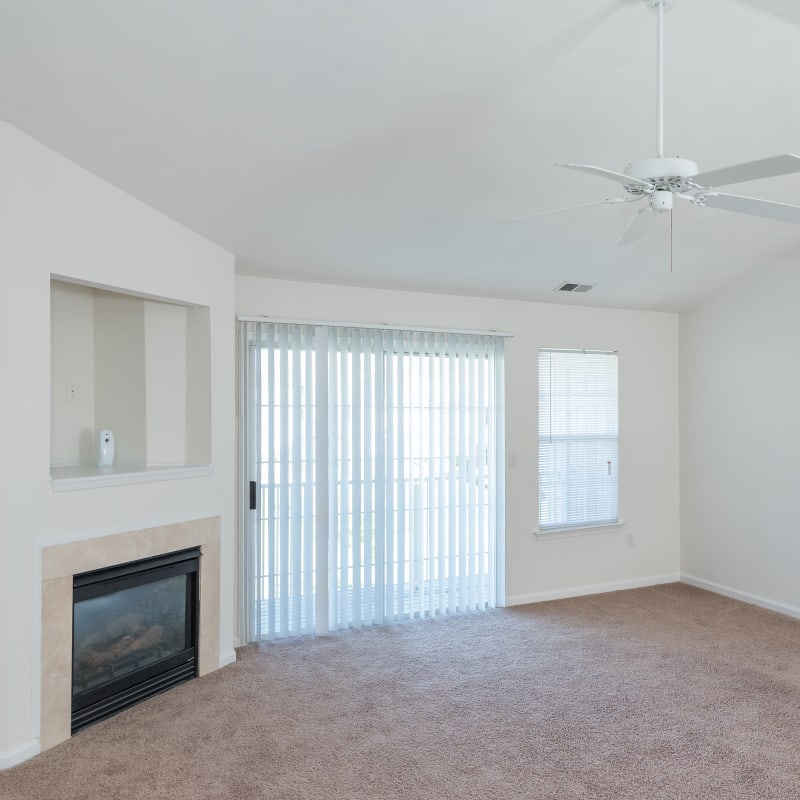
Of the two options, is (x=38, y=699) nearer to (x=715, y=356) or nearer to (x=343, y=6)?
(x=343, y=6)

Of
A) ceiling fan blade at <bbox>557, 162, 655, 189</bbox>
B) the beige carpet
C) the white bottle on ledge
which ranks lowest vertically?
the beige carpet

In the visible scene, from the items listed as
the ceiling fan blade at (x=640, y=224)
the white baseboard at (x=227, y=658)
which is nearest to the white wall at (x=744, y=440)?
the ceiling fan blade at (x=640, y=224)

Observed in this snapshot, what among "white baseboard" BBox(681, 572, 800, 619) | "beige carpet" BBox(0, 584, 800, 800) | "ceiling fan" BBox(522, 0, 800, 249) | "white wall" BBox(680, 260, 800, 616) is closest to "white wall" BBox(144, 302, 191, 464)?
"beige carpet" BBox(0, 584, 800, 800)

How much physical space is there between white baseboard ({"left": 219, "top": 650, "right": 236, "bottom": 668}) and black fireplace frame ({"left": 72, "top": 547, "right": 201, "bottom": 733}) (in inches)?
8.0

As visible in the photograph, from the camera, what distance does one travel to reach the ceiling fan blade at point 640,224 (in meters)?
2.55

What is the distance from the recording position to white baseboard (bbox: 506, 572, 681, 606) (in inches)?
213

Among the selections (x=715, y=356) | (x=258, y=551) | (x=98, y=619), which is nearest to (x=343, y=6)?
(x=98, y=619)

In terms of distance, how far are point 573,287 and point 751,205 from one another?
9.37ft

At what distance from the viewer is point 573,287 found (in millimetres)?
5324

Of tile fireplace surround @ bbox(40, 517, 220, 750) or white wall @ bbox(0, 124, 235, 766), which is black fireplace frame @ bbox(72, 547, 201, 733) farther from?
white wall @ bbox(0, 124, 235, 766)

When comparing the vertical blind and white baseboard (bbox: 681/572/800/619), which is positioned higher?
the vertical blind

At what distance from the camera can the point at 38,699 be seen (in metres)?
2.99

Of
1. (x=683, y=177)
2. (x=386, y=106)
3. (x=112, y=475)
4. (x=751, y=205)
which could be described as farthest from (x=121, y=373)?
(x=751, y=205)

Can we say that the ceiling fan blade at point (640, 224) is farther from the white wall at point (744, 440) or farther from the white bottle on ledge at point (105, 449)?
the white wall at point (744, 440)
